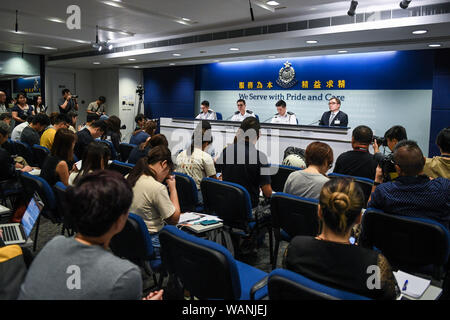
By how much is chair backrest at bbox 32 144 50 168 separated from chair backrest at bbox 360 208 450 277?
4.25m

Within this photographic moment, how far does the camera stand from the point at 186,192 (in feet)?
11.5

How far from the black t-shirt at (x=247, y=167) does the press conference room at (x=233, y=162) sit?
15 mm

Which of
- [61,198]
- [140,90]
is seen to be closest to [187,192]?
[61,198]

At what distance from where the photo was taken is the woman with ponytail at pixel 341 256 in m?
1.40

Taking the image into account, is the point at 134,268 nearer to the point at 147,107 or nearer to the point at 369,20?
the point at 369,20

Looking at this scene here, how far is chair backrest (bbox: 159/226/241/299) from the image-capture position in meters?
1.63

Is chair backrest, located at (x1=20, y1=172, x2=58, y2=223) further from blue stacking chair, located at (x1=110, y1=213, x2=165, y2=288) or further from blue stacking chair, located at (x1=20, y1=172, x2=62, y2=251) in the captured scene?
blue stacking chair, located at (x1=110, y1=213, x2=165, y2=288)

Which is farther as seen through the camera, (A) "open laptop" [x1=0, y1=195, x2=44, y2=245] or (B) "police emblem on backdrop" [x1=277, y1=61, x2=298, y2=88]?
(B) "police emblem on backdrop" [x1=277, y1=61, x2=298, y2=88]

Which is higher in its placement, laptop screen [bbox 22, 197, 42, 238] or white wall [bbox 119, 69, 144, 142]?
white wall [bbox 119, 69, 144, 142]

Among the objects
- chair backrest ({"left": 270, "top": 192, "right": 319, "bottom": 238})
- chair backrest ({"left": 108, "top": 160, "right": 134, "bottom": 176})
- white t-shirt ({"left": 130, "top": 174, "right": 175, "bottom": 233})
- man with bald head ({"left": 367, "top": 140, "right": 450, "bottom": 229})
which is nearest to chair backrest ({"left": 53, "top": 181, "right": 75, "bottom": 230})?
white t-shirt ({"left": 130, "top": 174, "right": 175, "bottom": 233})

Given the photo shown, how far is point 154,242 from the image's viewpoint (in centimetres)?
249

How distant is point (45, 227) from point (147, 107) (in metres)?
9.16

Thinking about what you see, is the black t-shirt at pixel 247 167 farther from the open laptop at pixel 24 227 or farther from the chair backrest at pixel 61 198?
the open laptop at pixel 24 227
